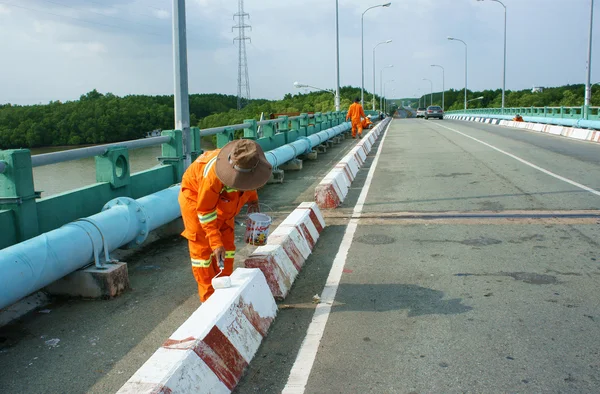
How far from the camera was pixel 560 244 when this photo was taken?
668 cm

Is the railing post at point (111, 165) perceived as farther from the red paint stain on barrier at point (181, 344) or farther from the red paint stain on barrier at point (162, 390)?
the red paint stain on barrier at point (162, 390)

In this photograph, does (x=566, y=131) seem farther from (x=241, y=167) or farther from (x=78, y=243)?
(x=241, y=167)

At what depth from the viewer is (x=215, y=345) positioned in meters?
3.49

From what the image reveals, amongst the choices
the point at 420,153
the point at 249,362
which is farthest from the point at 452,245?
the point at 420,153

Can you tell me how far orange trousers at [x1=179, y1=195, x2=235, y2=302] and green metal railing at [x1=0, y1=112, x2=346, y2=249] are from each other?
1708mm

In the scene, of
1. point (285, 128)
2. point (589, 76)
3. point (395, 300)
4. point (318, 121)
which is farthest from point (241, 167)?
point (589, 76)

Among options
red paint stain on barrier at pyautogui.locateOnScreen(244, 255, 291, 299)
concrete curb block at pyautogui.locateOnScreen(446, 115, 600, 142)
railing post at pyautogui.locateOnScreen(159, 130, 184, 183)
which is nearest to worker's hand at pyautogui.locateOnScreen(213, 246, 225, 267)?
red paint stain on barrier at pyautogui.locateOnScreen(244, 255, 291, 299)

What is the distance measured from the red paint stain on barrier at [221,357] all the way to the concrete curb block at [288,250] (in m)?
1.39

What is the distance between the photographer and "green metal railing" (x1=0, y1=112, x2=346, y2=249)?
201 inches

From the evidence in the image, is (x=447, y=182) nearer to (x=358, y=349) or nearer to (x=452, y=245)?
(x=452, y=245)

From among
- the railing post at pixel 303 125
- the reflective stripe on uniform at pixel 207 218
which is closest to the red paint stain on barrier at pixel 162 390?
the reflective stripe on uniform at pixel 207 218

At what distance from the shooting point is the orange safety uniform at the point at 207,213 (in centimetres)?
406

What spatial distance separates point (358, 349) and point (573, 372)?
133 centimetres

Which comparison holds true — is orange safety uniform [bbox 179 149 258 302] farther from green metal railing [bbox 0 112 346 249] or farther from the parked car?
the parked car
